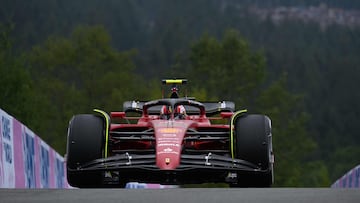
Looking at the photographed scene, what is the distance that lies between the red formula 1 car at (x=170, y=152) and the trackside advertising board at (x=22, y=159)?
1.39 meters

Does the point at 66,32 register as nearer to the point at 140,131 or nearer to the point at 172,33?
the point at 172,33

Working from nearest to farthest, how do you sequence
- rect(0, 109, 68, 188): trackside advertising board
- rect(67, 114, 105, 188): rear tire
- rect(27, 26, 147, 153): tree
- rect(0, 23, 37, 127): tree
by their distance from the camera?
rect(67, 114, 105, 188): rear tire → rect(0, 109, 68, 188): trackside advertising board → rect(0, 23, 37, 127): tree → rect(27, 26, 147, 153): tree

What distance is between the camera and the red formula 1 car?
15281 millimetres

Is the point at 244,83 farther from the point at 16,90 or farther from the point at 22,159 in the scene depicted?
the point at 22,159

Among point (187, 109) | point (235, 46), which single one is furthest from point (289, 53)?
point (187, 109)

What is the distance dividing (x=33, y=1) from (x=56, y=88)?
263 feet

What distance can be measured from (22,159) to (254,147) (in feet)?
13.7

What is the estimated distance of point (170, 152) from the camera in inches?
604

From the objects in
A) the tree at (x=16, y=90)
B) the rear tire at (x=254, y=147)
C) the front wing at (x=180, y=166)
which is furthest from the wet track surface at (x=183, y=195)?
the tree at (x=16, y=90)

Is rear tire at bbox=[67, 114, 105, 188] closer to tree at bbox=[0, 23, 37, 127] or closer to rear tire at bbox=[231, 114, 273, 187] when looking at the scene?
rear tire at bbox=[231, 114, 273, 187]

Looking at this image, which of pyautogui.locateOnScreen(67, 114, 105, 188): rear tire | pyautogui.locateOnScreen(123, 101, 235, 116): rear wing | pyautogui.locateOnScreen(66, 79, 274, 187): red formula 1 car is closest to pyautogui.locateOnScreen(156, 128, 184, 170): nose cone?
pyautogui.locateOnScreen(66, 79, 274, 187): red formula 1 car

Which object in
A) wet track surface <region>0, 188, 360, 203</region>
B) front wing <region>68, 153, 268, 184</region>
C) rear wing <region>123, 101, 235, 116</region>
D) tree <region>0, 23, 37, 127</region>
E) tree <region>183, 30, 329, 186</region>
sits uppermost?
tree <region>183, 30, 329, 186</region>

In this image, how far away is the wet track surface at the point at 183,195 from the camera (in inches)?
390

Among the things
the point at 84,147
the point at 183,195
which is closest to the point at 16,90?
the point at 84,147
